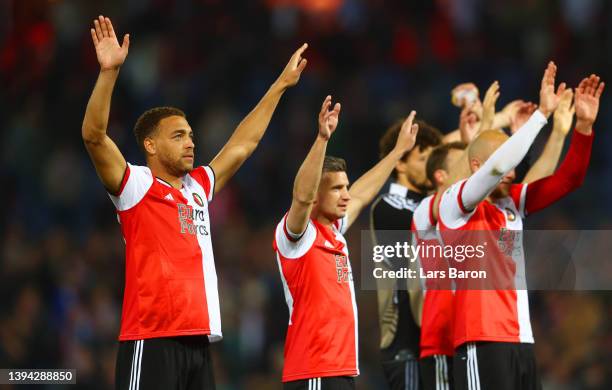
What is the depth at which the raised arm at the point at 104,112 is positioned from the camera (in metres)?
5.15

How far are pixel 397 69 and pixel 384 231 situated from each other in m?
6.24

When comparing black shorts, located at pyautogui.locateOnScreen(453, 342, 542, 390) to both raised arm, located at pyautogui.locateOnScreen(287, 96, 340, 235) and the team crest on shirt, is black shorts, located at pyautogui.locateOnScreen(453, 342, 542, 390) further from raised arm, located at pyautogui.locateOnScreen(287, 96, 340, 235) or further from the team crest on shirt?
the team crest on shirt

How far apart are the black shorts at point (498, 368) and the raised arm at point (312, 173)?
1143 mm

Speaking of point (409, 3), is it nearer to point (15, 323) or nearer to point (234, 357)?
point (234, 357)

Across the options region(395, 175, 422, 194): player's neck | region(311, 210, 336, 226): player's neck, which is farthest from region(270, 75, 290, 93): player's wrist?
region(395, 175, 422, 194): player's neck

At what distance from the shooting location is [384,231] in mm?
7113

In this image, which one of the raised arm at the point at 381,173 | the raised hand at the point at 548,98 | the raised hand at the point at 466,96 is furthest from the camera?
the raised hand at the point at 466,96

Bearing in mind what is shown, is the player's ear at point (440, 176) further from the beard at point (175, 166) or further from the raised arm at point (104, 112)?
the raised arm at point (104, 112)

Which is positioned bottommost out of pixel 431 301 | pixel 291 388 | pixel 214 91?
pixel 291 388

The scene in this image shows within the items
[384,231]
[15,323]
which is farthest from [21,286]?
[384,231]

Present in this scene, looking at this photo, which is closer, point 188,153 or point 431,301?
point 188,153

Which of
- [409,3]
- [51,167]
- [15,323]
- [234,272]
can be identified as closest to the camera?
[15,323]

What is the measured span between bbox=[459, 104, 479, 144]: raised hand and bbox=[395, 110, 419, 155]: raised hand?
635 mm

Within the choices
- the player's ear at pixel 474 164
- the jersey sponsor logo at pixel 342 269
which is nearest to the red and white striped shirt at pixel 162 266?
the jersey sponsor logo at pixel 342 269
